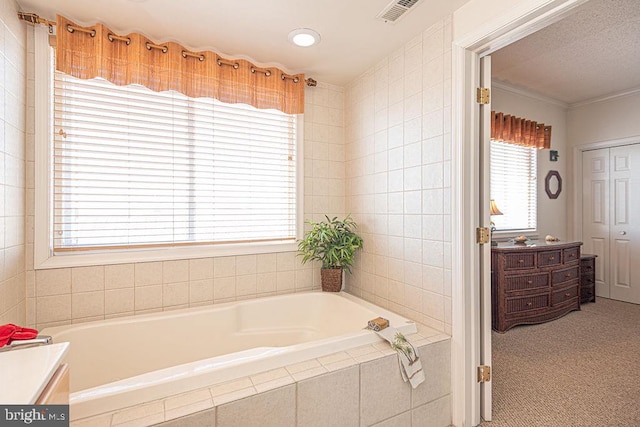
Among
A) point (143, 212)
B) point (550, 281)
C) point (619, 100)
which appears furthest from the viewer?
point (619, 100)

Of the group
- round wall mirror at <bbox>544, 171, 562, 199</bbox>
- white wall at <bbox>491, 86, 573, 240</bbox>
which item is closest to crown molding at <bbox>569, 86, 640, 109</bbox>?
white wall at <bbox>491, 86, 573, 240</bbox>

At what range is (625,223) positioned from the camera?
3893 mm

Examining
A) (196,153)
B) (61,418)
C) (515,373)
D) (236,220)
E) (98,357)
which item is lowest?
(515,373)

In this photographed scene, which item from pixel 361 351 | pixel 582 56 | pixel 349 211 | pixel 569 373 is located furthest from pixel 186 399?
pixel 582 56

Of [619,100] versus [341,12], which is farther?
[619,100]

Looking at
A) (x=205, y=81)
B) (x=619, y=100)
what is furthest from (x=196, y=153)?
(x=619, y=100)

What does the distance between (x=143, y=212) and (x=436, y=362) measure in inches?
82.3

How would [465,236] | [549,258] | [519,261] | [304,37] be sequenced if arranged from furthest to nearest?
[549,258]
[519,261]
[304,37]
[465,236]

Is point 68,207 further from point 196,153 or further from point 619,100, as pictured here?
point 619,100

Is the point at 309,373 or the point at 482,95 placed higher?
the point at 482,95

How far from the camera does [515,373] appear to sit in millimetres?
2283

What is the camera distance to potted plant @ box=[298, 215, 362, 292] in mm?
2494

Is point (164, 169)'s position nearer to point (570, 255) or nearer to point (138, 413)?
point (138, 413)

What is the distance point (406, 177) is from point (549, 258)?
226 centimetres
